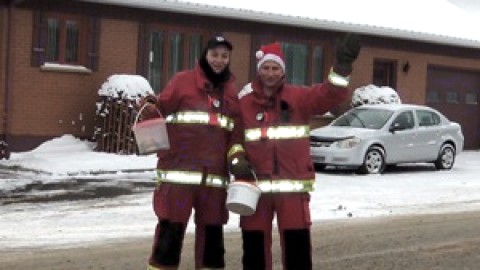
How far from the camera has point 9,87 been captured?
16.2 m

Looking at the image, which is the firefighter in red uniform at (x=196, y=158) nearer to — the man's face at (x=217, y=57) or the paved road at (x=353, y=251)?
the man's face at (x=217, y=57)

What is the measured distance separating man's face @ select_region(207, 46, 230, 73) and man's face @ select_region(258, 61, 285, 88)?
0.31 meters

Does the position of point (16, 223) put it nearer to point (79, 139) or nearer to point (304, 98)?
point (304, 98)

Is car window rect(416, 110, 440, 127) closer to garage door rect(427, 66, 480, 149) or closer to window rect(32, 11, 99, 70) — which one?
garage door rect(427, 66, 480, 149)

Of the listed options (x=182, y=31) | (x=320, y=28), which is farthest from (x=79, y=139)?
(x=320, y=28)

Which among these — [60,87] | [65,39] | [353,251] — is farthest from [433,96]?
[353,251]

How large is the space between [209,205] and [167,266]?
0.52m

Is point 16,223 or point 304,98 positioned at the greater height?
point 304,98

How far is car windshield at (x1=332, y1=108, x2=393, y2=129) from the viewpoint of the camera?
16891 mm

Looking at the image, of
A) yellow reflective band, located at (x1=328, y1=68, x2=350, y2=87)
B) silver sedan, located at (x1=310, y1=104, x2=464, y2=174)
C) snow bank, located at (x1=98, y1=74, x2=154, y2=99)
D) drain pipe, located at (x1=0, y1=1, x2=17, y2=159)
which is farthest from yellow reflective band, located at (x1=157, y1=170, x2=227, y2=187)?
drain pipe, located at (x1=0, y1=1, x2=17, y2=159)

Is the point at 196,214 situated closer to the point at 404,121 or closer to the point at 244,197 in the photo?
the point at 244,197

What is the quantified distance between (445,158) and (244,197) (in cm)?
1365

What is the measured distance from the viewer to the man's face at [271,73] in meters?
5.42

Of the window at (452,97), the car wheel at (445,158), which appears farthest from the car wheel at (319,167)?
the window at (452,97)
